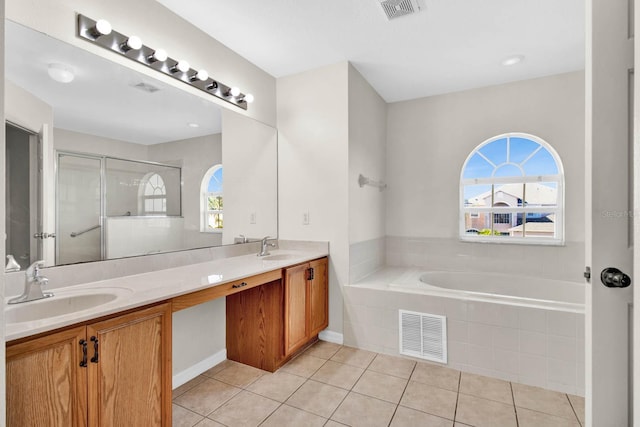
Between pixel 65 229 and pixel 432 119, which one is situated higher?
pixel 432 119

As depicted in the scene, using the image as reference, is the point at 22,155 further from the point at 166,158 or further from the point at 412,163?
the point at 412,163

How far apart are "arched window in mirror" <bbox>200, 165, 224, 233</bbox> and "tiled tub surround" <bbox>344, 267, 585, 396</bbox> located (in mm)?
1321

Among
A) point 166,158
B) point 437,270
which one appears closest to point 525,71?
point 437,270

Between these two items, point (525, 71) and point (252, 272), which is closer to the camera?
point (252, 272)

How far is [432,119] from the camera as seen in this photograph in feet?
11.5

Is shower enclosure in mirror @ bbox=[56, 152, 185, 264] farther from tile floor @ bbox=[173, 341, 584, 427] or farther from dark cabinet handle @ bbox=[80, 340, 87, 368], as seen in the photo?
tile floor @ bbox=[173, 341, 584, 427]

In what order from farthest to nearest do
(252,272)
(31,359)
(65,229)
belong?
(252,272) → (65,229) → (31,359)

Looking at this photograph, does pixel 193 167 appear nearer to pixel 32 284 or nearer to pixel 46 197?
pixel 46 197

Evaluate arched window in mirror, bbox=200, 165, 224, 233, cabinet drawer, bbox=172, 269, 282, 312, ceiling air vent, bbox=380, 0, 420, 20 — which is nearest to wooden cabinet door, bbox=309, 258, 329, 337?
cabinet drawer, bbox=172, 269, 282, 312

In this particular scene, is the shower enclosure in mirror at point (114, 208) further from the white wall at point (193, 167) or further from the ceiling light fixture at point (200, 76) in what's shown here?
the ceiling light fixture at point (200, 76)

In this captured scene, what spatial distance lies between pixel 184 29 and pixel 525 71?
2960mm

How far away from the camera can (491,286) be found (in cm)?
318

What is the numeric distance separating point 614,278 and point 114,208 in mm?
2337

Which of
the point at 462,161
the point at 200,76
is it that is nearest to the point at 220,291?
the point at 200,76
